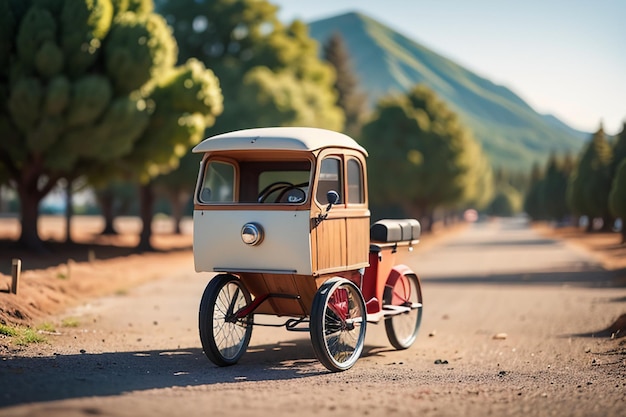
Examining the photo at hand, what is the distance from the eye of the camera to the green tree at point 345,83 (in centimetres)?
9375

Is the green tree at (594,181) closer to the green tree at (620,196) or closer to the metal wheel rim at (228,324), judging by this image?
the green tree at (620,196)

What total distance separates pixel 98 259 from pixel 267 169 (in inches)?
703

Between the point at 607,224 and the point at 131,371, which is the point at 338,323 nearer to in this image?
the point at 131,371

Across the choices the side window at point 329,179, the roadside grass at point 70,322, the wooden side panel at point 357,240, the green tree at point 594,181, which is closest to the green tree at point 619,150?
the green tree at point 594,181

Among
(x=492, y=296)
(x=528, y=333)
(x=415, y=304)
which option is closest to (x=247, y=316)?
(x=415, y=304)

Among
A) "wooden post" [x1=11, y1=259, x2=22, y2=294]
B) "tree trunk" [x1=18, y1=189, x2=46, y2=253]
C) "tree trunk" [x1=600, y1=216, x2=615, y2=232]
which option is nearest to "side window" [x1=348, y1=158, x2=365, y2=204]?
"wooden post" [x1=11, y1=259, x2=22, y2=294]

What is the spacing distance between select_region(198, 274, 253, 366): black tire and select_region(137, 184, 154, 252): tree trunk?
77.6ft

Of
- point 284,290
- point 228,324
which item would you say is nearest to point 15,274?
point 228,324

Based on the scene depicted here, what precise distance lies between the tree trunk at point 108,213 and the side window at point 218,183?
1317 inches

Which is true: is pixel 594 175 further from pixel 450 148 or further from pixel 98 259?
pixel 98 259

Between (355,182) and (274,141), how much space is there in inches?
61.0

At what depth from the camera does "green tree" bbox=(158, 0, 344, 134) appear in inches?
1380

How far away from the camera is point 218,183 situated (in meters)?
10.6

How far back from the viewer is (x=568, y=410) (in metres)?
7.00
